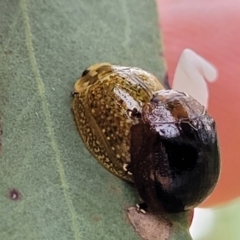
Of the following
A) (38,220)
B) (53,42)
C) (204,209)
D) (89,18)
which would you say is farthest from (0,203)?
(204,209)

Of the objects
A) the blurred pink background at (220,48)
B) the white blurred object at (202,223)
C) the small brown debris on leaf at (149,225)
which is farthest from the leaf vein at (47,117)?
the white blurred object at (202,223)

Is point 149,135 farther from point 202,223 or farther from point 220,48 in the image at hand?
point 202,223

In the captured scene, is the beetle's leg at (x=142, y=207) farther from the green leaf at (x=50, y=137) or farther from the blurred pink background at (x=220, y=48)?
the blurred pink background at (x=220, y=48)

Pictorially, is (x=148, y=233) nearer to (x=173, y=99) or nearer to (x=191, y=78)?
(x=173, y=99)

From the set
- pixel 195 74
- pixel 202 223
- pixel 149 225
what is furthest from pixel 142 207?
pixel 202 223

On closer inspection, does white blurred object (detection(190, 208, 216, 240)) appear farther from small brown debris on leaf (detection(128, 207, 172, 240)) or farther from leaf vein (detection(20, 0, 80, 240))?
leaf vein (detection(20, 0, 80, 240))
